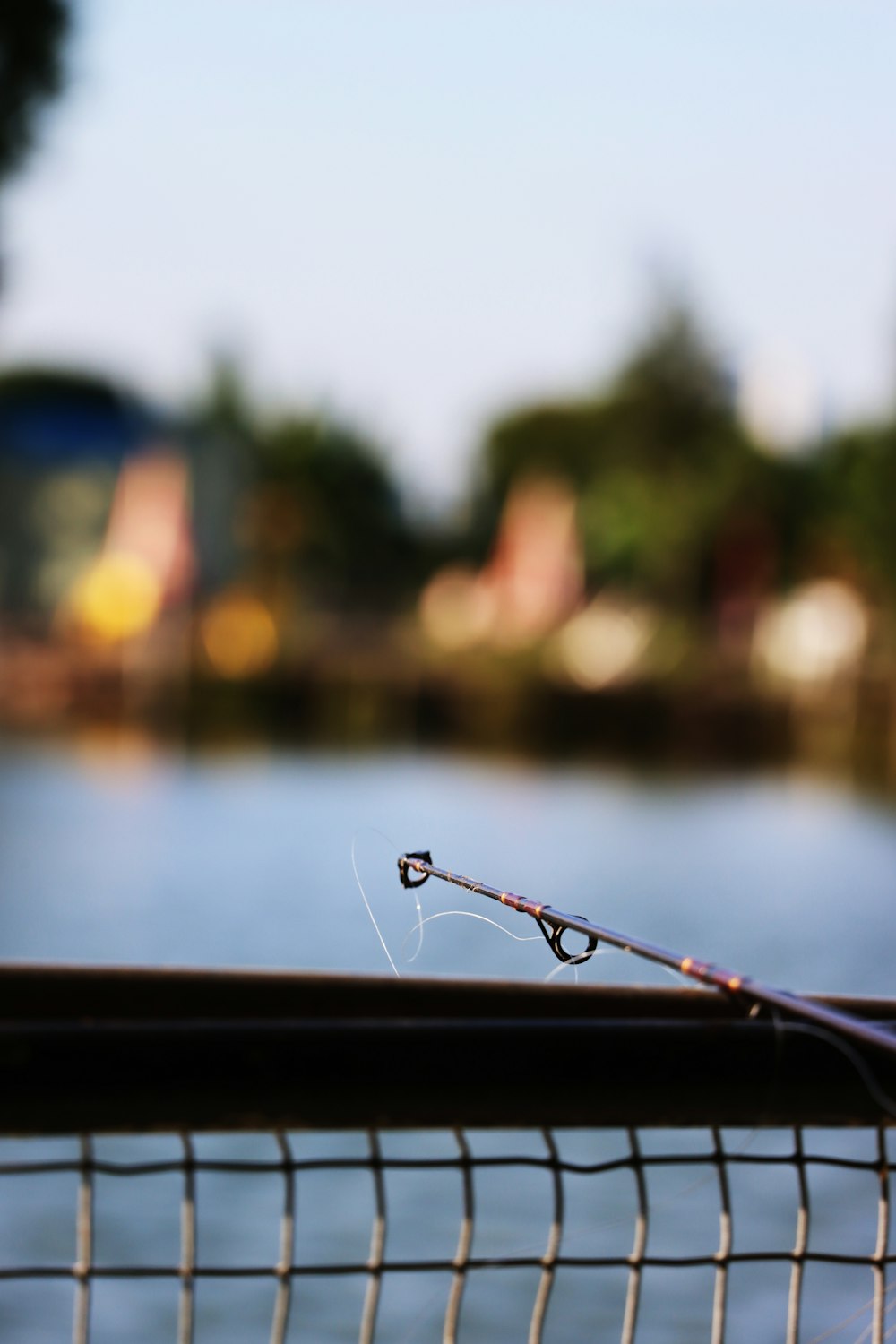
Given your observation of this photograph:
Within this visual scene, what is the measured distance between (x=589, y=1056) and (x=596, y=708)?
1874 inches

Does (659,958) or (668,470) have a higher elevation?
(668,470)

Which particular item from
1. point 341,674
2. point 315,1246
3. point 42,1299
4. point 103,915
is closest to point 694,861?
point 103,915

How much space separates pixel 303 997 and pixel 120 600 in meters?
51.7

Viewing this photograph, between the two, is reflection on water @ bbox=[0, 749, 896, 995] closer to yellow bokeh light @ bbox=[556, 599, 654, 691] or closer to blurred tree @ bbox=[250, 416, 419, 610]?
yellow bokeh light @ bbox=[556, 599, 654, 691]

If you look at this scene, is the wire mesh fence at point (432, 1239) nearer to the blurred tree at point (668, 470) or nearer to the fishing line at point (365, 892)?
the fishing line at point (365, 892)

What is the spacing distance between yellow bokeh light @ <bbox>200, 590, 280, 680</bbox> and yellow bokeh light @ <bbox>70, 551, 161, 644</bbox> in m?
2.15

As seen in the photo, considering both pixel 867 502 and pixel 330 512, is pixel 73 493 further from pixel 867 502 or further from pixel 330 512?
pixel 867 502

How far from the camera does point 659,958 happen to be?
1303mm

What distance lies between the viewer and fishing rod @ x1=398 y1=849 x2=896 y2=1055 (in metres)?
1.30

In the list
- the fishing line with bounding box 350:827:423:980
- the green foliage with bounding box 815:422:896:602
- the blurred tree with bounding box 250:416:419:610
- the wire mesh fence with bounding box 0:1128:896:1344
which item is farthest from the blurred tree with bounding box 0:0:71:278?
the blurred tree with bounding box 250:416:419:610

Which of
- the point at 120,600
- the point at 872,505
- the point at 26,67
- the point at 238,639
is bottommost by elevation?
the point at 238,639

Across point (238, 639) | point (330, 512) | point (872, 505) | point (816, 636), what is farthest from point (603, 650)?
point (330, 512)

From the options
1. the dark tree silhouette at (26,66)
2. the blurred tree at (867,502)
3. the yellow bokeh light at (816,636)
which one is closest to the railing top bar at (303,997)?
the dark tree silhouette at (26,66)

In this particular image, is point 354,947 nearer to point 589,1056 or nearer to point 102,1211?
point 102,1211
